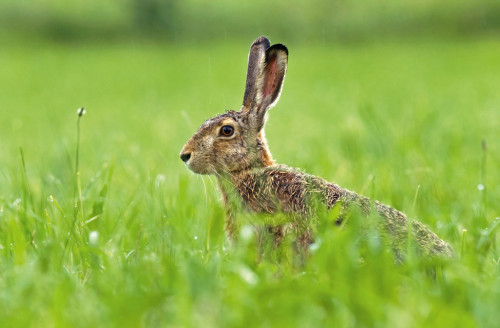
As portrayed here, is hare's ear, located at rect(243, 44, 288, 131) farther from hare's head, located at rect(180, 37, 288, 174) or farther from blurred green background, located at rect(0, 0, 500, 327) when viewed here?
blurred green background, located at rect(0, 0, 500, 327)

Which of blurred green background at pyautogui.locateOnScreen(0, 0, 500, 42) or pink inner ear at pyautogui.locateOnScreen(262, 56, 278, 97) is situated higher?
pink inner ear at pyautogui.locateOnScreen(262, 56, 278, 97)

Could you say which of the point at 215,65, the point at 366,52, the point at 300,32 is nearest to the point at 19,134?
the point at 215,65

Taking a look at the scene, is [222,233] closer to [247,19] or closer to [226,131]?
[226,131]

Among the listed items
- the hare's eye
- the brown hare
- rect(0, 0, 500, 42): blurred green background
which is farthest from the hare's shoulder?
rect(0, 0, 500, 42): blurred green background

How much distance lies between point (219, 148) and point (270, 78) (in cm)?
56

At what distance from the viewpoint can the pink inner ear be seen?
4.19 meters

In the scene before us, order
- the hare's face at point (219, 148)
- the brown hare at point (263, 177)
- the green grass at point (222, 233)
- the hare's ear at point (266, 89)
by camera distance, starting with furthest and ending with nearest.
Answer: the hare's ear at point (266, 89), the hare's face at point (219, 148), the brown hare at point (263, 177), the green grass at point (222, 233)

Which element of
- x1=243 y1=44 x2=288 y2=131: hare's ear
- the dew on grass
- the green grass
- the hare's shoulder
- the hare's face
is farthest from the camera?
x1=243 y1=44 x2=288 y2=131: hare's ear

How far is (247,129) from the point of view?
4.14 metres

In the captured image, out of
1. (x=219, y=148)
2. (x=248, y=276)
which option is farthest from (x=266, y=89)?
(x=248, y=276)

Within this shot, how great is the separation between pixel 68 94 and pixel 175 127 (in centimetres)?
846

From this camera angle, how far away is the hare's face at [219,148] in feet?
13.1

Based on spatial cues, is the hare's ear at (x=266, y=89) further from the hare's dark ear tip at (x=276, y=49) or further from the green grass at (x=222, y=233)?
the green grass at (x=222, y=233)

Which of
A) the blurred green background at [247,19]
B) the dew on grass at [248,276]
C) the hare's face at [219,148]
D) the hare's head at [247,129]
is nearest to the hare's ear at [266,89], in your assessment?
the hare's head at [247,129]
